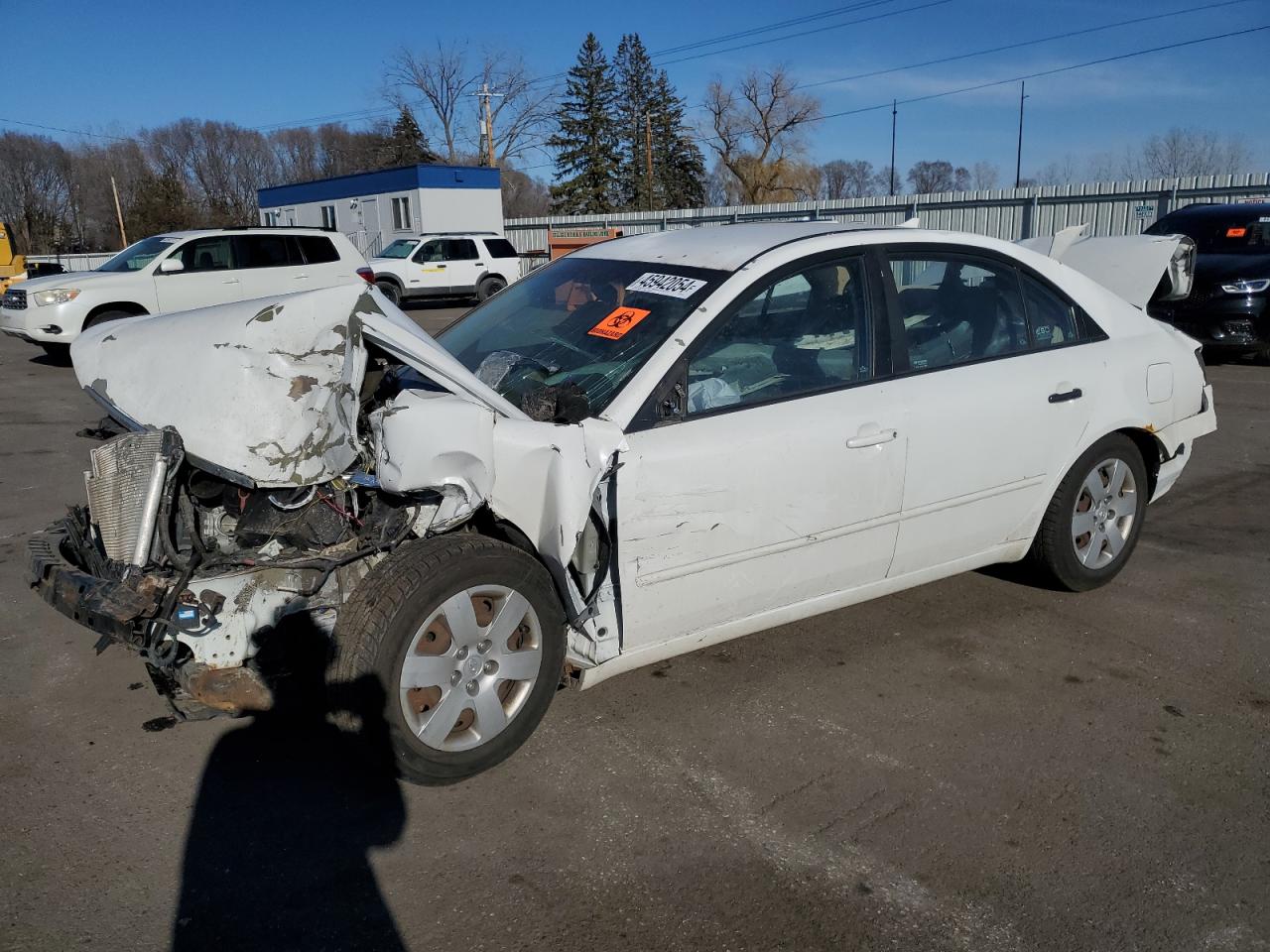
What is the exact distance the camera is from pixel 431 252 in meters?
23.4

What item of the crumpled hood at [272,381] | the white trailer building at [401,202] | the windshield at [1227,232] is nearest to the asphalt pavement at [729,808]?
the crumpled hood at [272,381]

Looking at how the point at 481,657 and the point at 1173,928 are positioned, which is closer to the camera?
the point at 1173,928

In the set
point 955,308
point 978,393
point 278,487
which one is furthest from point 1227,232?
point 278,487

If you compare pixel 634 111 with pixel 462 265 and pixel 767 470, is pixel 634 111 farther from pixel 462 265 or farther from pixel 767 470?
pixel 767 470

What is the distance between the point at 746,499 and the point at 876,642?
127 cm

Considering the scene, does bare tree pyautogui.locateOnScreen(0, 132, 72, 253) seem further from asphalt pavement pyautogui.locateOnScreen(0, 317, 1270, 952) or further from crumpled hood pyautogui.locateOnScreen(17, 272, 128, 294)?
asphalt pavement pyautogui.locateOnScreen(0, 317, 1270, 952)

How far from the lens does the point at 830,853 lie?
2828mm

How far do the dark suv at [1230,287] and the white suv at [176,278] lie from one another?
405 inches

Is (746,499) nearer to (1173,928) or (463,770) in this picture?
(463,770)

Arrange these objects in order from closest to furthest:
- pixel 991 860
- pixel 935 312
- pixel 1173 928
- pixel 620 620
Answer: pixel 1173 928, pixel 991 860, pixel 620 620, pixel 935 312

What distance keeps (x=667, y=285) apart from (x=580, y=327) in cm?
39

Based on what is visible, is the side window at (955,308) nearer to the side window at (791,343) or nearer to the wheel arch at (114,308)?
the side window at (791,343)

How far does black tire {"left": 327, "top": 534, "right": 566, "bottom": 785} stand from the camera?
2908 millimetres

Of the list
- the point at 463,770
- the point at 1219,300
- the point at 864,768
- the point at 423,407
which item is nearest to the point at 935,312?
the point at 864,768
